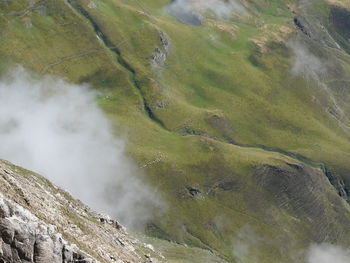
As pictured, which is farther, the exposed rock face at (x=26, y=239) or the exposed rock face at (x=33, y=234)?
the exposed rock face at (x=33, y=234)

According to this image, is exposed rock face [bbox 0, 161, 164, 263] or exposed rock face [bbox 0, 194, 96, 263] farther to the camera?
exposed rock face [bbox 0, 161, 164, 263]

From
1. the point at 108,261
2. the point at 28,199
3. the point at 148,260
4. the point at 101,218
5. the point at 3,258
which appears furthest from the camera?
the point at 101,218

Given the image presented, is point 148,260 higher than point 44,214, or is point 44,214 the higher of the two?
point 44,214

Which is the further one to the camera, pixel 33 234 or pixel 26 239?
pixel 33 234

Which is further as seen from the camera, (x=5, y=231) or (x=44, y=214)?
(x=44, y=214)

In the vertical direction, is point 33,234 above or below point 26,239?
above

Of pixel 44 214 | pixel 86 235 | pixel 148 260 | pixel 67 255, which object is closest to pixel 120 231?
pixel 148 260

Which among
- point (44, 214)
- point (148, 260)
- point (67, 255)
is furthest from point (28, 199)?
point (148, 260)

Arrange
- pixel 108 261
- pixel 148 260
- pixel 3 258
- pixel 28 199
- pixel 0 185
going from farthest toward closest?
pixel 148 260, pixel 108 261, pixel 28 199, pixel 0 185, pixel 3 258

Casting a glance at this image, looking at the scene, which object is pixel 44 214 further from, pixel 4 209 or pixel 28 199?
pixel 4 209

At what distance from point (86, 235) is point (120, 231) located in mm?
47277

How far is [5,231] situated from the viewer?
57500mm

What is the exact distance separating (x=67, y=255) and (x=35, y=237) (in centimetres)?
509

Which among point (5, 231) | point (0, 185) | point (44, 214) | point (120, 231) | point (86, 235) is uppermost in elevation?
point (5, 231)
